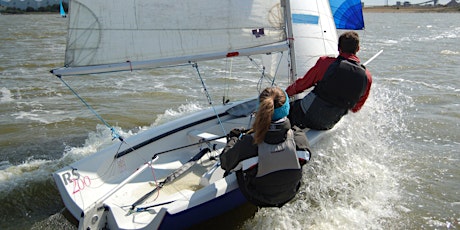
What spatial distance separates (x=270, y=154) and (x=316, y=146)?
1.33 metres

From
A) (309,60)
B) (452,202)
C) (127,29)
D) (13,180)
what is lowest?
(452,202)

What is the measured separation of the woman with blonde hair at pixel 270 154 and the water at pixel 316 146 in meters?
0.64

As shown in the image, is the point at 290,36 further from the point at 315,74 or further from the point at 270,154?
the point at 270,154

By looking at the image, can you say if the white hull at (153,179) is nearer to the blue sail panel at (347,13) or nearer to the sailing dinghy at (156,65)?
the sailing dinghy at (156,65)

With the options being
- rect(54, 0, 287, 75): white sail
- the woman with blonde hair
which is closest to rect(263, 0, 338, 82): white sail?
rect(54, 0, 287, 75): white sail

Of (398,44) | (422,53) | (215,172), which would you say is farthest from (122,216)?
(398,44)

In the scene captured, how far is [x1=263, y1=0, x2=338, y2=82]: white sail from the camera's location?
471cm

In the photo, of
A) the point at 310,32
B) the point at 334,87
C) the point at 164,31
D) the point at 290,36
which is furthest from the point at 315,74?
the point at 164,31

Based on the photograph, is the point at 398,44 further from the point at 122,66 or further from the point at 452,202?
the point at 122,66

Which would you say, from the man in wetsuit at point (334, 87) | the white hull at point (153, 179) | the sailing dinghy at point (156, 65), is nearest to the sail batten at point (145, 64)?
the sailing dinghy at point (156, 65)

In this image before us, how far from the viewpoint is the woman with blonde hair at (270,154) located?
9.31ft

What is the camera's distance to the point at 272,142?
2.89 meters

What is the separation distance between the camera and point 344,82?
363cm

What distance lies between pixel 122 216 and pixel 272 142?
131 cm
